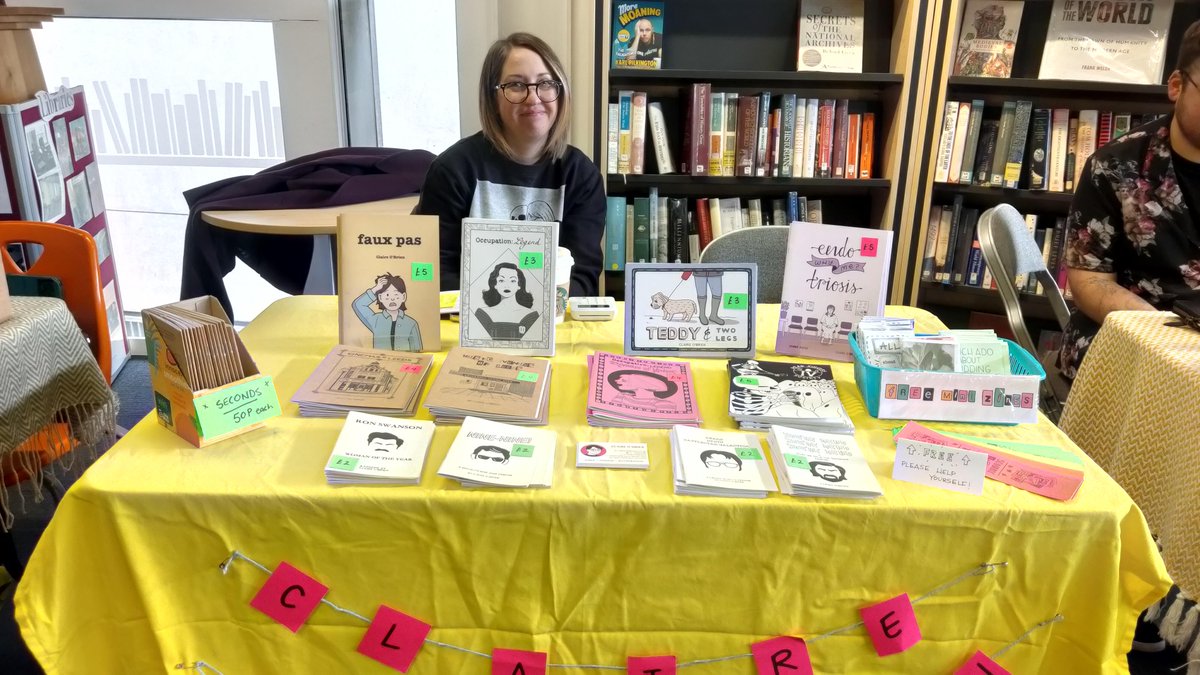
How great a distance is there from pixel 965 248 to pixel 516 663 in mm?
2327

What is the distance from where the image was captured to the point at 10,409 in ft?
4.78

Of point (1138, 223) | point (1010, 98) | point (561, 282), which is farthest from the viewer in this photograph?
point (1010, 98)

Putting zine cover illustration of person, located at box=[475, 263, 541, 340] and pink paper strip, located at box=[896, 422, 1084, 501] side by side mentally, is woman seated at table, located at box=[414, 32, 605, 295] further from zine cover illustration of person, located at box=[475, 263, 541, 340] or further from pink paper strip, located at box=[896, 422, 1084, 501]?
pink paper strip, located at box=[896, 422, 1084, 501]

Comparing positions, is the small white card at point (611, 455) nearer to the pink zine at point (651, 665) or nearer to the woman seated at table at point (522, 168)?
the pink zine at point (651, 665)

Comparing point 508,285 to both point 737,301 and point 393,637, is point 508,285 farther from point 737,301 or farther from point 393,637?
point 393,637

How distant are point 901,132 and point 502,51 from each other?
1.41 metres

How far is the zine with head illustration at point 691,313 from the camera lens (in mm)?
1402

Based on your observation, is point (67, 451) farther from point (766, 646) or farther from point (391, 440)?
point (766, 646)

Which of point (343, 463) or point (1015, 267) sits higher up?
point (1015, 267)

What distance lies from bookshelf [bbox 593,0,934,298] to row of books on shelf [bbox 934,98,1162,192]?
0.13 meters

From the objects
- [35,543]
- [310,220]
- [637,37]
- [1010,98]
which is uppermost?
[637,37]

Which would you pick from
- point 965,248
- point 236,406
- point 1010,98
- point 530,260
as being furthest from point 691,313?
point 1010,98

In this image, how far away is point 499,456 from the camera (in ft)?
3.67

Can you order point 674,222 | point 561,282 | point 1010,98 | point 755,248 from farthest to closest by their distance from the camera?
point 674,222 < point 1010,98 < point 755,248 < point 561,282
